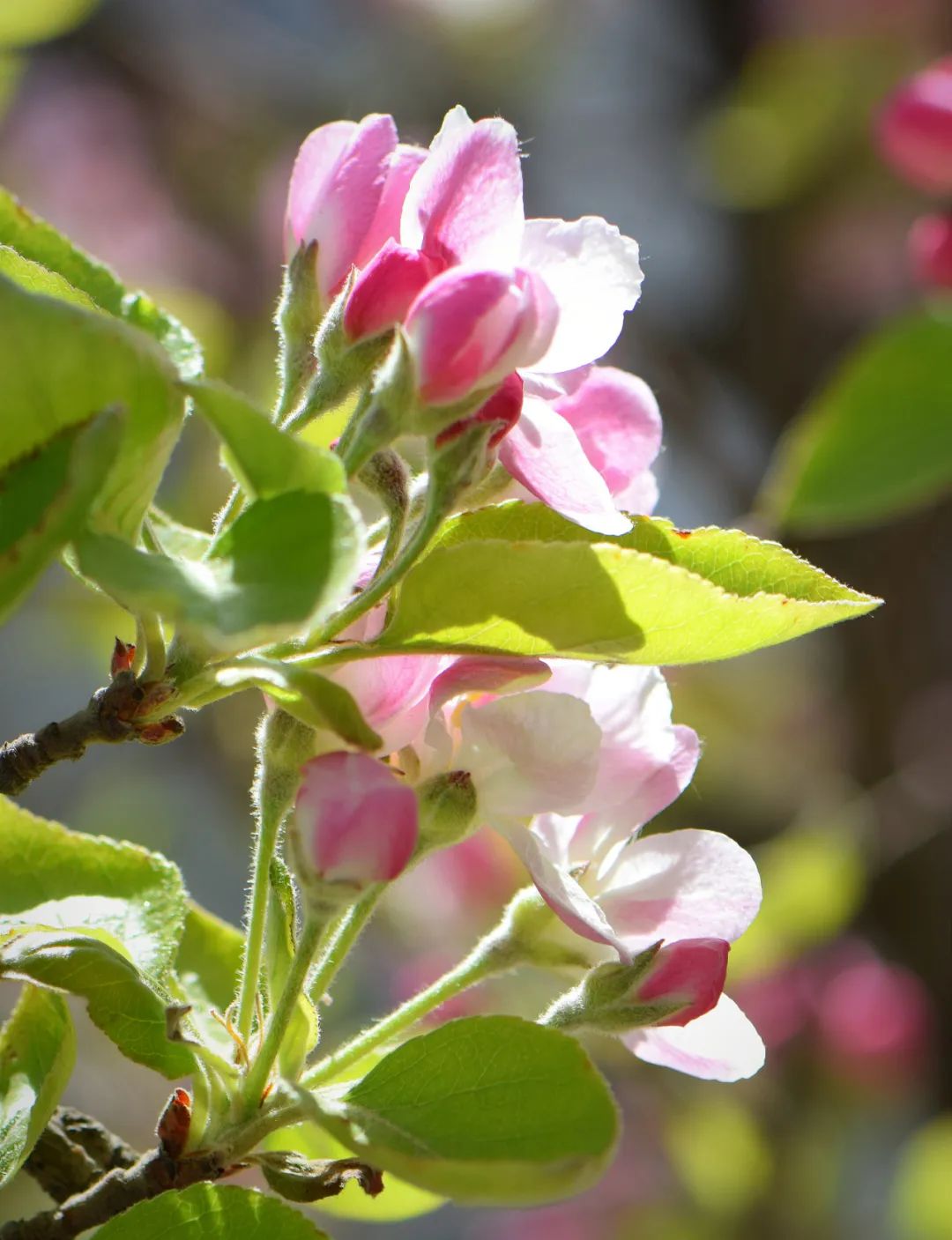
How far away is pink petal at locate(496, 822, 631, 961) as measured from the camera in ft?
1.39

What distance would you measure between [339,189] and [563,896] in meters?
0.23

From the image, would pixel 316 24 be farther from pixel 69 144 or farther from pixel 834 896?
pixel 834 896

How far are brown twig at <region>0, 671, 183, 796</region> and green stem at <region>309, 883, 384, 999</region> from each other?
82 millimetres

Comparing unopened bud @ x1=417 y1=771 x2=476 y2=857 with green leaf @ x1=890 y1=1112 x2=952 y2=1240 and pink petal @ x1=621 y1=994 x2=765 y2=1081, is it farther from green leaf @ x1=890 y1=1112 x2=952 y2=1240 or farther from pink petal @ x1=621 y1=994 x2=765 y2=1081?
green leaf @ x1=890 y1=1112 x2=952 y2=1240

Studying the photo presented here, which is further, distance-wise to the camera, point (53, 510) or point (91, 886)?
point (91, 886)

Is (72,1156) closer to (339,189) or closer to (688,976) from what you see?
(688,976)

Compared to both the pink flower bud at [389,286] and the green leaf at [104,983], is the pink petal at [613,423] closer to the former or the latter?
the pink flower bud at [389,286]

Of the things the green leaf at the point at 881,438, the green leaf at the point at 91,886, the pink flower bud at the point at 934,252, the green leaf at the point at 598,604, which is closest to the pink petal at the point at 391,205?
the green leaf at the point at 598,604

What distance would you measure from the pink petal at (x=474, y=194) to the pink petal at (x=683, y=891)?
0.64 feet

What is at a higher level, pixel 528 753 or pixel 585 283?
pixel 585 283

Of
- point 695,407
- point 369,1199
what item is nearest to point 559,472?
point 369,1199

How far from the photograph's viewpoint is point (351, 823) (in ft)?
1.29

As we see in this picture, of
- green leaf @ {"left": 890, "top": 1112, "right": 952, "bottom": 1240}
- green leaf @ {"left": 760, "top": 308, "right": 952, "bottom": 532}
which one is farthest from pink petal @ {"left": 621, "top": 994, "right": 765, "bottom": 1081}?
green leaf @ {"left": 890, "top": 1112, "right": 952, "bottom": 1240}

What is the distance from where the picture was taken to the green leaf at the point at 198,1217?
44cm
